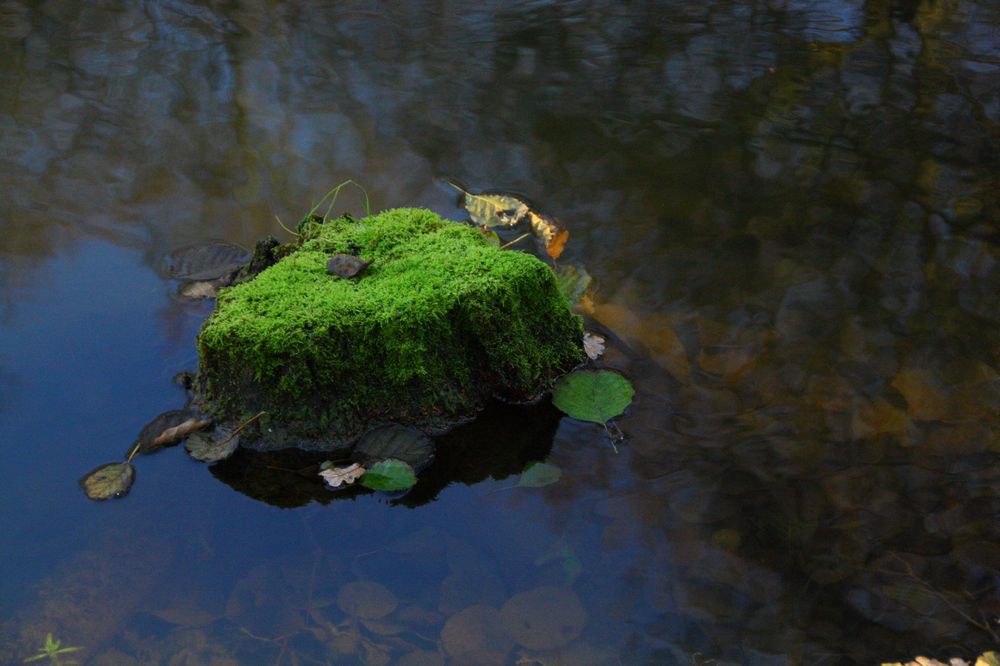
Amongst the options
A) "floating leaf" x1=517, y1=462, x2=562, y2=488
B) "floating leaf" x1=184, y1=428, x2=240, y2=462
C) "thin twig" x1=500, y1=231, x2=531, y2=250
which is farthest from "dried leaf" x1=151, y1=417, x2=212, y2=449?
"thin twig" x1=500, y1=231, x2=531, y2=250

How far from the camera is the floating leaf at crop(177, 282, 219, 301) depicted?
12.1 feet

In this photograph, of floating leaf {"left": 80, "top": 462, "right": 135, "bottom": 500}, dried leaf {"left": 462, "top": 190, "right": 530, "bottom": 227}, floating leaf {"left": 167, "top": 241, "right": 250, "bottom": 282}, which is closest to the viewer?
floating leaf {"left": 80, "top": 462, "right": 135, "bottom": 500}

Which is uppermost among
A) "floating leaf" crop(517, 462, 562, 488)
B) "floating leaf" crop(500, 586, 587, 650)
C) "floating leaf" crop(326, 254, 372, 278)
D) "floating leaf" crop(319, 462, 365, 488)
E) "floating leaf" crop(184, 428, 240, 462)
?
"floating leaf" crop(326, 254, 372, 278)

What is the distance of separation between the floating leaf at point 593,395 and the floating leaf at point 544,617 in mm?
752

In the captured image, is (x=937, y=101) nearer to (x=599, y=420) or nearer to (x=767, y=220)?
(x=767, y=220)

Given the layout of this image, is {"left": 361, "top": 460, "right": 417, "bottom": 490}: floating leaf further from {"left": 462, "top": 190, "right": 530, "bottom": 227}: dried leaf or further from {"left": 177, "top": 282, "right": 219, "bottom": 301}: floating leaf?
{"left": 462, "top": 190, "right": 530, "bottom": 227}: dried leaf

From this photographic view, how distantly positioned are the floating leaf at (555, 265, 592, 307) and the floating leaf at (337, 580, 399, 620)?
4.99ft

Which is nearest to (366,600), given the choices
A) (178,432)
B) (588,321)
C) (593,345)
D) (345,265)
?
(178,432)

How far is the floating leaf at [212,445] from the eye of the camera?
288 centimetres

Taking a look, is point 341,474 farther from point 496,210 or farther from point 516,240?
point 496,210

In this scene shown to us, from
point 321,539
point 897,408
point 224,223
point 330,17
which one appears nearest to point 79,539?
point 321,539

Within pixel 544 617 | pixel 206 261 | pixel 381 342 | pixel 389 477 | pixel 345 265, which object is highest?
pixel 345 265

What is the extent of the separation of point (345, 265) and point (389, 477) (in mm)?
830

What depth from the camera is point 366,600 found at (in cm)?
250
